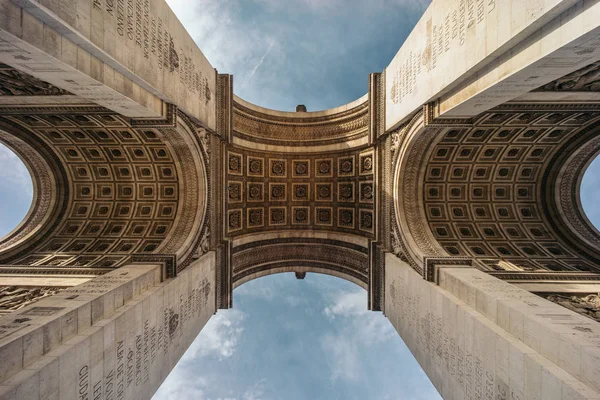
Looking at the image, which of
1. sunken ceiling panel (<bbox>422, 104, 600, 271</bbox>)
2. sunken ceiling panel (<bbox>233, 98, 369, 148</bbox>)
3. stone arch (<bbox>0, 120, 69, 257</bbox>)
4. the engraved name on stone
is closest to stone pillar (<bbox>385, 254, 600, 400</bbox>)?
sunken ceiling panel (<bbox>422, 104, 600, 271</bbox>)

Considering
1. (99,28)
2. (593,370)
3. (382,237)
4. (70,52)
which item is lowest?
(593,370)

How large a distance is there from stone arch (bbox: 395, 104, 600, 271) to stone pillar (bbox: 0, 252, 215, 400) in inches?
479

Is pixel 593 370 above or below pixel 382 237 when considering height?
below

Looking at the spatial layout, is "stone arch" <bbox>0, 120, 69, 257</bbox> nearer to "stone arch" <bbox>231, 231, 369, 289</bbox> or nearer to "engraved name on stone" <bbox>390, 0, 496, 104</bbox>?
"stone arch" <bbox>231, 231, 369, 289</bbox>

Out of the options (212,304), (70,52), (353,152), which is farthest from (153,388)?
(353,152)

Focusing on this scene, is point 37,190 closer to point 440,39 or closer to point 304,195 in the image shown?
point 304,195

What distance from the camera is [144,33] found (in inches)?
412

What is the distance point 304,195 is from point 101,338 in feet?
55.2

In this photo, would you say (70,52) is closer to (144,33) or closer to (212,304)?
(144,33)

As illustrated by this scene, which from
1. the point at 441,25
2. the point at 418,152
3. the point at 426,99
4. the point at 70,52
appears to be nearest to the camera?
the point at 70,52

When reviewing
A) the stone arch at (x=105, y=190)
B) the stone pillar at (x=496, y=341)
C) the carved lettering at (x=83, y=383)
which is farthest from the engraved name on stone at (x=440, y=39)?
the carved lettering at (x=83, y=383)

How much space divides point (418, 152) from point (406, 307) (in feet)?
27.4

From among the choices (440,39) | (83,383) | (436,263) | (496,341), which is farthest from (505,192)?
(83,383)

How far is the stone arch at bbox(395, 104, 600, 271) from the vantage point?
15.9 meters
